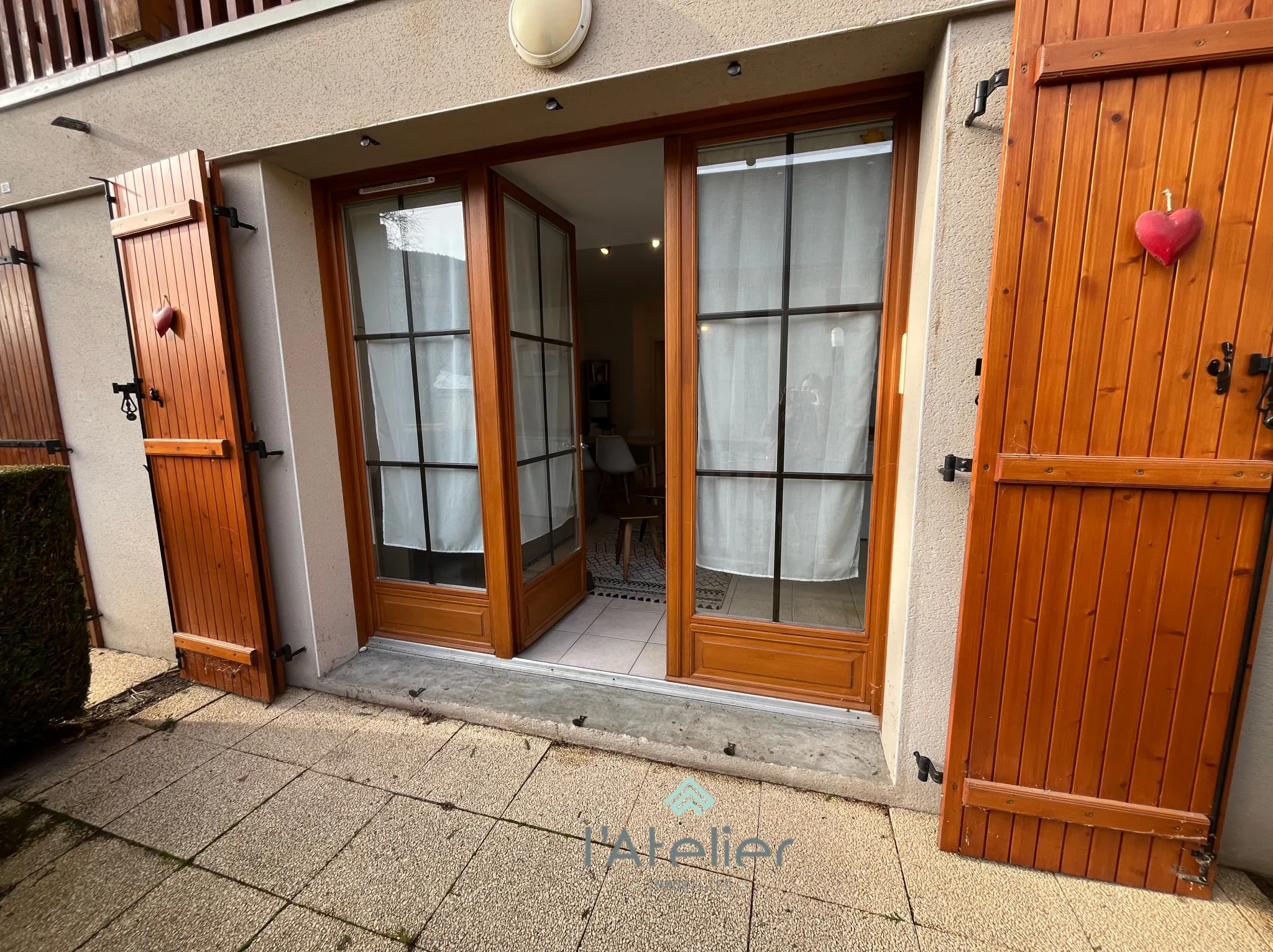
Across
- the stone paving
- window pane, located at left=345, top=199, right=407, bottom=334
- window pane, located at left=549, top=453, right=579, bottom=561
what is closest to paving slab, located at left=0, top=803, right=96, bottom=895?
the stone paving

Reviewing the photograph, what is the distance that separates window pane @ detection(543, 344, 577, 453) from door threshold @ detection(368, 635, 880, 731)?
1.09 m

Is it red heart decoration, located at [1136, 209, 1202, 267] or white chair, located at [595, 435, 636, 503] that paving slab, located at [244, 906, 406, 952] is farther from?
white chair, located at [595, 435, 636, 503]

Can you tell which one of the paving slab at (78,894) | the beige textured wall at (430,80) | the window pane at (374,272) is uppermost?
the beige textured wall at (430,80)

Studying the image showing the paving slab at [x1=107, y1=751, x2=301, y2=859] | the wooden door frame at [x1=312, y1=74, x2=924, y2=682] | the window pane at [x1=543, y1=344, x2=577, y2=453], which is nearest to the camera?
the paving slab at [x1=107, y1=751, x2=301, y2=859]

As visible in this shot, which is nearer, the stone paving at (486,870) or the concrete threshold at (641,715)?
the stone paving at (486,870)

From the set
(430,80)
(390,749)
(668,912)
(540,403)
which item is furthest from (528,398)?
(668,912)

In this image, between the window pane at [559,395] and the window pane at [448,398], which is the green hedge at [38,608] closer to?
the window pane at [448,398]

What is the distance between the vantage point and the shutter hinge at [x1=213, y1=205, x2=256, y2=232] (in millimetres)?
1830

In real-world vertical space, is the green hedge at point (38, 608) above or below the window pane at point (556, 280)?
below

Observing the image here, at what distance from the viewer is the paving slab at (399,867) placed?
1216 mm

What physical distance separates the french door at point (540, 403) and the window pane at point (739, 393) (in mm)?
909

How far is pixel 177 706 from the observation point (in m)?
2.09

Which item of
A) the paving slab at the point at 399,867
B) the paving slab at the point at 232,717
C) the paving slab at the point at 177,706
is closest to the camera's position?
the paving slab at the point at 399,867

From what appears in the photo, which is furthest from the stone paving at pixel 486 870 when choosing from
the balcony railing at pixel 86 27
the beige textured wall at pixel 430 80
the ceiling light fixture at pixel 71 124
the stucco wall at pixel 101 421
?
the balcony railing at pixel 86 27
